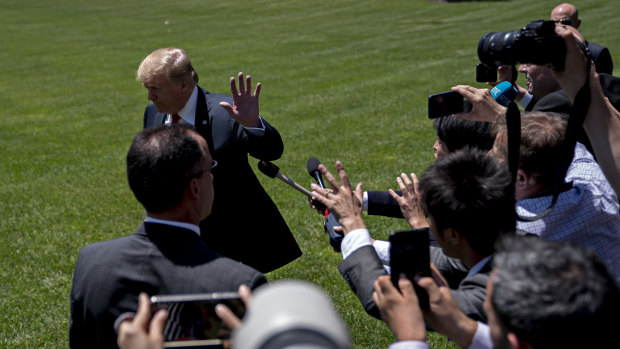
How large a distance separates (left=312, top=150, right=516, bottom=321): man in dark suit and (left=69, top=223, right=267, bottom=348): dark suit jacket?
0.47 metres

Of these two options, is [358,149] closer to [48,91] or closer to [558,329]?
[558,329]

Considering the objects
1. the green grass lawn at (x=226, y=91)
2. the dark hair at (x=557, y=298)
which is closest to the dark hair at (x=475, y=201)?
the dark hair at (x=557, y=298)

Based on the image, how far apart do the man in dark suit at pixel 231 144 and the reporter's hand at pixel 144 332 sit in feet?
8.31

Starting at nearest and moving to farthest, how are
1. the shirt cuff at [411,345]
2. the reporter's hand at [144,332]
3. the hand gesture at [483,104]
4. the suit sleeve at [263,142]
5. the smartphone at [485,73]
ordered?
the reporter's hand at [144,332], the shirt cuff at [411,345], the hand gesture at [483,104], the smartphone at [485,73], the suit sleeve at [263,142]

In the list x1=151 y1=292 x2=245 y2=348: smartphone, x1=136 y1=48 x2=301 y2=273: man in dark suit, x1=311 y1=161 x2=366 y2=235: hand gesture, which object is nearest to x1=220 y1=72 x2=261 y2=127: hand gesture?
x1=136 y1=48 x2=301 y2=273: man in dark suit

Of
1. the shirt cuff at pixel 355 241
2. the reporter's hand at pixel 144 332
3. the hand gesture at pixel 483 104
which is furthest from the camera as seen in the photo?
the hand gesture at pixel 483 104

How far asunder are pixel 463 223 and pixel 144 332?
1.37 metres

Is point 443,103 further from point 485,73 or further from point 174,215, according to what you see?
point 174,215

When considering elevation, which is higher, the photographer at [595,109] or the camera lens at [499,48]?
the camera lens at [499,48]

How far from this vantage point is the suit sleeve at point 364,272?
274 cm

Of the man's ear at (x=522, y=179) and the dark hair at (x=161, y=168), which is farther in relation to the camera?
the man's ear at (x=522, y=179)

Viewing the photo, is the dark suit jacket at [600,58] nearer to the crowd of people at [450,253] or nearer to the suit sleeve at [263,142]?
the crowd of people at [450,253]

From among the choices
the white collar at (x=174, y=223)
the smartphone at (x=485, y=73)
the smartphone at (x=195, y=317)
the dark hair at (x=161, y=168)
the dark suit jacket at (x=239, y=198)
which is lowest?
the dark suit jacket at (x=239, y=198)

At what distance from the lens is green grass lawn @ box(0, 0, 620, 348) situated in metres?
7.12
